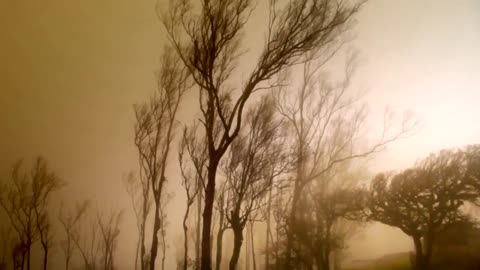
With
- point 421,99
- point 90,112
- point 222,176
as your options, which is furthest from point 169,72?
point 421,99

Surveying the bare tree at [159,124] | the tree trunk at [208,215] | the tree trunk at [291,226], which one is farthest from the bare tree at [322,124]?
the bare tree at [159,124]

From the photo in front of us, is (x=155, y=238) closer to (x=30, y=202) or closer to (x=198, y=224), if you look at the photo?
(x=198, y=224)

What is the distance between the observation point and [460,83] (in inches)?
120

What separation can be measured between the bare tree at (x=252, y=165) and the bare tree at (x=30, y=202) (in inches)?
34.2

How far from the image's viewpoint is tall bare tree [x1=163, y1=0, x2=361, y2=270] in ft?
8.15

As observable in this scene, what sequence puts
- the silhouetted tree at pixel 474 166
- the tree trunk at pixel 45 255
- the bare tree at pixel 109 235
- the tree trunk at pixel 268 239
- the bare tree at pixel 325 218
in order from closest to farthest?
1. the tree trunk at pixel 45 255
2. the bare tree at pixel 109 235
3. the tree trunk at pixel 268 239
4. the bare tree at pixel 325 218
5. the silhouetted tree at pixel 474 166

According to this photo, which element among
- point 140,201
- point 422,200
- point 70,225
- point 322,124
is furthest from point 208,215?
point 422,200

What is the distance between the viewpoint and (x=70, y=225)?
2205 millimetres

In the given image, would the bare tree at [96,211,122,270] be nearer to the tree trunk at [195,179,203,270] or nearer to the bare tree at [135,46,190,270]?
the bare tree at [135,46,190,270]

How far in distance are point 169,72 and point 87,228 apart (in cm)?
89

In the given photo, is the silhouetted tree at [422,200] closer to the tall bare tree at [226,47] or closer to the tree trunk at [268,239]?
the tree trunk at [268,239]

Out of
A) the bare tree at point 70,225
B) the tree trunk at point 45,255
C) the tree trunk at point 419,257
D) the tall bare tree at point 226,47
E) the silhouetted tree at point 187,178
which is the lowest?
the tree trunk at point 419,257

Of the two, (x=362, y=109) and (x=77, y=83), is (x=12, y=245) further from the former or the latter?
(x=362, y=109)

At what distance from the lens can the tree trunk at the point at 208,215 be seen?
2.30 m
